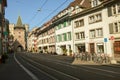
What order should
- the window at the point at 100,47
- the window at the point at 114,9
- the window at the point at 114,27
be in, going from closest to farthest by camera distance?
the window at the point at 114,9
the window at the point at 114,27
the window at the point at 100,47

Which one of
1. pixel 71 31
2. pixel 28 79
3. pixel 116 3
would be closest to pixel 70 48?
pixel 71 31

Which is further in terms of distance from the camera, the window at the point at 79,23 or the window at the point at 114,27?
the window at the point at 79,23

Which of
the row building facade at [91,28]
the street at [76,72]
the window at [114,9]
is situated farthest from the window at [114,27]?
the street at [76,72]

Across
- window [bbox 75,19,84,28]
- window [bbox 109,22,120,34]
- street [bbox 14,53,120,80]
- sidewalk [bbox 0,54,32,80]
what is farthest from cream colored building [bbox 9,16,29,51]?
sidewalk [bbox 0,54,32,80]

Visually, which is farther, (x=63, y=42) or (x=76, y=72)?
(x=63, y=42)

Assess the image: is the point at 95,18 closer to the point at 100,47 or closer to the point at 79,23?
the point at 100,47

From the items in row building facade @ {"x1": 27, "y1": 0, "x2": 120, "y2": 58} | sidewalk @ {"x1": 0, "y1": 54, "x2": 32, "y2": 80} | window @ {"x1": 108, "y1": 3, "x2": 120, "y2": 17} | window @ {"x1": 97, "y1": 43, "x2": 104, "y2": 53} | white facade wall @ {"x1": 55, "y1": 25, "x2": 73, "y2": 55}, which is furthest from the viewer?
white facade wall @ {"x1": 55, "y1": 25, "x2": 73, "y2": 55}

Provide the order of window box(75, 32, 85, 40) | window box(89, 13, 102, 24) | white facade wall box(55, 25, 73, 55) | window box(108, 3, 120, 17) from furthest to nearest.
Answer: white facade wall box(55, 25, 73, 55) → window box(75, 32, 85, 40) → window box(89, 13, 102, 24) → window box(108, 3, 120, 17)

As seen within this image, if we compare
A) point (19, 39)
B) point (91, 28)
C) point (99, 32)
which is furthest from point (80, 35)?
point (19, 39)

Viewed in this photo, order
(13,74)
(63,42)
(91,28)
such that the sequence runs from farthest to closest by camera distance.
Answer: (63,42), (91,28), (13,74)

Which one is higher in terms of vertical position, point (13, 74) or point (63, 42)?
point (63, 42)

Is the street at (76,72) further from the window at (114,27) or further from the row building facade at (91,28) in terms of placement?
the window at (114,27)

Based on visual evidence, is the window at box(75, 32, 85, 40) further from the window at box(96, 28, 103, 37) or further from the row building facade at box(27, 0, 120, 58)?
the window at box(96, 28, 103, 37)

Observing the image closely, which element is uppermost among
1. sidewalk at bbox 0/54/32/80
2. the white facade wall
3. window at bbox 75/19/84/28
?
window at bbox 75/19/84/28
